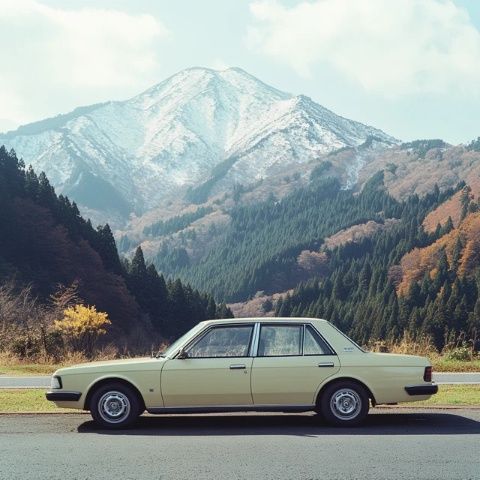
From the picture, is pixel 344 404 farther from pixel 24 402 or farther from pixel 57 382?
pixel 24 402

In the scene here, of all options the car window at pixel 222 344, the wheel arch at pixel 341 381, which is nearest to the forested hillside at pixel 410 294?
the wheel arch at pixel 341 381

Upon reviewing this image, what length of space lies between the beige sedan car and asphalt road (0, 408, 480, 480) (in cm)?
34

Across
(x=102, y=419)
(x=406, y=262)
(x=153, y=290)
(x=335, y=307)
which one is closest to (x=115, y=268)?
(x=153, y=290)

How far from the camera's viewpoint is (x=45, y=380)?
17625 mm

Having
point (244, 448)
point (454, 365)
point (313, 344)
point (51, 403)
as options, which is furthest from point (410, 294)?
point (244, 448)

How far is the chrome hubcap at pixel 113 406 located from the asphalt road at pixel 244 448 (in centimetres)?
27

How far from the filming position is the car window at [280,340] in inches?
403

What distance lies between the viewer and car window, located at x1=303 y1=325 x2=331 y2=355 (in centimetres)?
1028

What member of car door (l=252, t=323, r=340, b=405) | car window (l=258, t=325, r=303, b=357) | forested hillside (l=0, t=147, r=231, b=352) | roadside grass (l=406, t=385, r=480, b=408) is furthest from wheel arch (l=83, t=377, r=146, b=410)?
forested hillside (l=0, t=147, r=231, b=352)

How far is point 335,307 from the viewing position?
547ft

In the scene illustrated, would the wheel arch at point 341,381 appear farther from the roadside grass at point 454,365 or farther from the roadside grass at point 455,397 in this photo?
the roadside grass at point 454,365

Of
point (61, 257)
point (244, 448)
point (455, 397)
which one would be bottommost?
point (244, 448)

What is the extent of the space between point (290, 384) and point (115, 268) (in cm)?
9163

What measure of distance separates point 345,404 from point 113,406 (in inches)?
131
